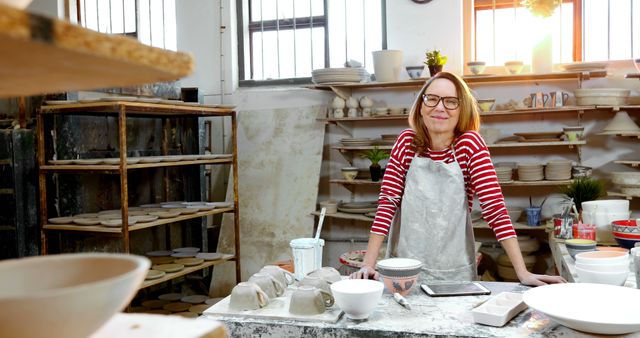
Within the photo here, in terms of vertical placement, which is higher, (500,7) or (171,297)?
(500,7)

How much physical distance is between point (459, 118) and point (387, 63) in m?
2.31

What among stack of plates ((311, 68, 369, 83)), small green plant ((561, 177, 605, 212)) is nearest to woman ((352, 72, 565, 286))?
small green plant ((561, 177, 605, 212))

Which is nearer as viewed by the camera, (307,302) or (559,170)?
(307,302)

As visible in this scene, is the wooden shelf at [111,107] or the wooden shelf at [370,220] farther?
the wooden shelf at [370,220]

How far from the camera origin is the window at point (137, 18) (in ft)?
19.9

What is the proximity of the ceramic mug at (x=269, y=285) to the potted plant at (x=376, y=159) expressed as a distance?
9.31 feet

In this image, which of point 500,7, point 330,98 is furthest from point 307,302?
point 500,7

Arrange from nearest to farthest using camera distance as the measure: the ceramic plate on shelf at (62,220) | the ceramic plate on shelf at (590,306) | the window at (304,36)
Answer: the ceramic plate on shelf at (590,306)
the ceramic plate on shelf at (62,220)
the window at (304,36)

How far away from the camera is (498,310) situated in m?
1.80

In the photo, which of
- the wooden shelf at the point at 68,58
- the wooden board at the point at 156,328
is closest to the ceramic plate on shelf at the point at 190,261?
the wooden board at the point at 156,328

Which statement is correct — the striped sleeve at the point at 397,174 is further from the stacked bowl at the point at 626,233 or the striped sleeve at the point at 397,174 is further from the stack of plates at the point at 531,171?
the stack of plates at the point at 531,171

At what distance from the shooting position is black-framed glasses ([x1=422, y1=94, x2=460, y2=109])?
8.85ft

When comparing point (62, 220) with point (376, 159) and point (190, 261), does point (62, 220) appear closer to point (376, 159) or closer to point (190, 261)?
point (190, 261)

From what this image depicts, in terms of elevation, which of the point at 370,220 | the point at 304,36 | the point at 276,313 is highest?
the point at 304,36
